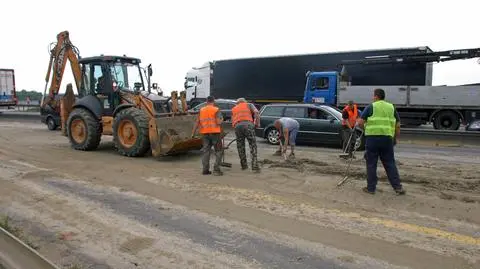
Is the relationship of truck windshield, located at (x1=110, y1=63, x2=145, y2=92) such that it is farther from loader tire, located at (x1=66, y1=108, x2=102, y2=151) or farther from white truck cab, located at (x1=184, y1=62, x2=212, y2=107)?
white truck cab, located at (x1=184, y1=62, x2=212, y2=107)

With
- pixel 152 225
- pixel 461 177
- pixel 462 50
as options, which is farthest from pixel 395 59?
pixel 152 225

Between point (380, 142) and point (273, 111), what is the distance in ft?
29.3

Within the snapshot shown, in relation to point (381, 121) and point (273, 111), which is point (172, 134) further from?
point (273, 111)

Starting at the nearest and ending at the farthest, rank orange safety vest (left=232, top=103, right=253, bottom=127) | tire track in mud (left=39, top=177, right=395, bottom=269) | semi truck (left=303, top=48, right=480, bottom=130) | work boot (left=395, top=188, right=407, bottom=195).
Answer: tire track in mud (left=39, top=177, right=395, bottom=269) → work boot (left=395, top=188, right=407, bottom=195) → orange safety vest (left=232, top=103, right=253, bottom=127) → semi truck (left=303, top=48, right=480, bottom=130)

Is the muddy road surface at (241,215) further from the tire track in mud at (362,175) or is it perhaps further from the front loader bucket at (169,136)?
the front loader bucket at (169,136)

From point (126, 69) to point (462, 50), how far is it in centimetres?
1523

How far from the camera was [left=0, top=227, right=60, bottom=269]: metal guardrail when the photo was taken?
4129 mm

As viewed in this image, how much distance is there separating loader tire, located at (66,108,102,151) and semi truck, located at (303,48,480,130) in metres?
11.8

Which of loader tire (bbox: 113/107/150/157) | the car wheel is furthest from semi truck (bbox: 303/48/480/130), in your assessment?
loader tire (bbox: 113/107/150/157)

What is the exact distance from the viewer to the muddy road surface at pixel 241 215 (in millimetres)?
4883

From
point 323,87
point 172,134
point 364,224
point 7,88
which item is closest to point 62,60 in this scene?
point 172,134

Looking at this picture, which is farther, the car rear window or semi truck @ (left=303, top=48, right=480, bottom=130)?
semi truck @ (left=303, top=48, right=480, bottom=130)

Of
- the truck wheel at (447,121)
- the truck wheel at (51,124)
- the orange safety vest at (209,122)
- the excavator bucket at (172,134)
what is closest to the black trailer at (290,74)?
the truck wheel at (447,121)

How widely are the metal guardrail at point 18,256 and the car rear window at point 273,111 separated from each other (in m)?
12.0
